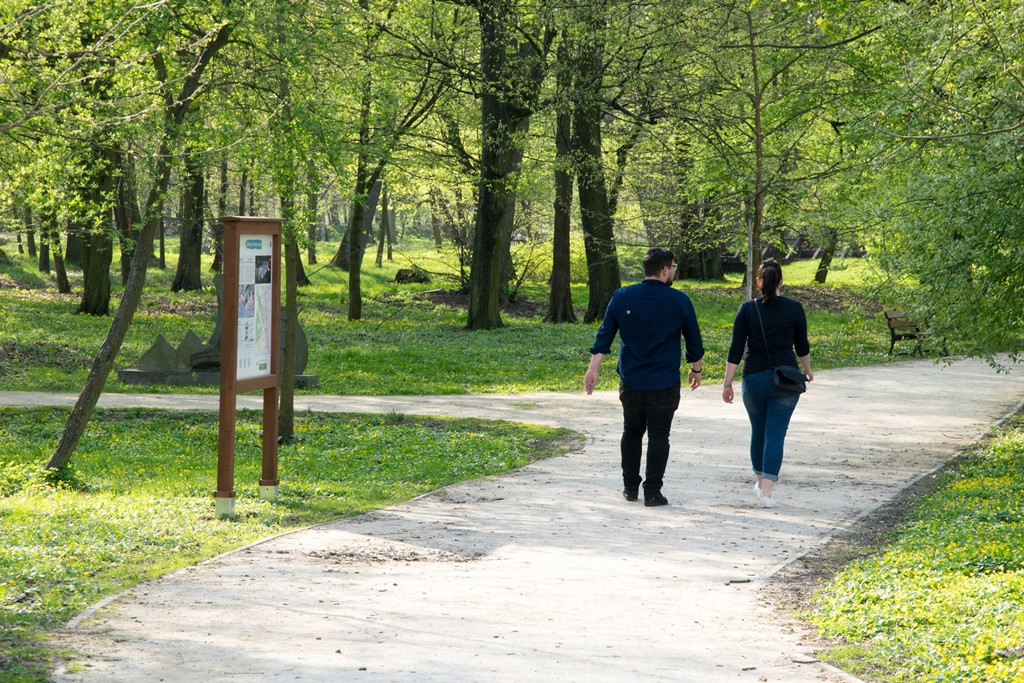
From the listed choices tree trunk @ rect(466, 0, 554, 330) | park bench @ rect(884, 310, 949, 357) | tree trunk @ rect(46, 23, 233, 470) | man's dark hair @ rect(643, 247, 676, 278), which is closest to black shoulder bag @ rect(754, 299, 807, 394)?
man's dark hair @ rect(643, 247, 676, 278)

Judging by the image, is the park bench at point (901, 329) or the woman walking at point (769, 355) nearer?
the woman walking at point (769, 355)

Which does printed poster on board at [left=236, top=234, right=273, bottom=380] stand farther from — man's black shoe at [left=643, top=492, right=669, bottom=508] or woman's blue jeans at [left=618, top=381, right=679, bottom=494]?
man's black shoe at [left=643, top=492, right=669, bottom=508]

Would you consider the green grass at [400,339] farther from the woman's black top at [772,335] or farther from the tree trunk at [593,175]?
the woman's black top at [772,335]

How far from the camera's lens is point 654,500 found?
8977 mm

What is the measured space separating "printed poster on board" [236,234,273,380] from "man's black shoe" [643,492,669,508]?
3.30 metres

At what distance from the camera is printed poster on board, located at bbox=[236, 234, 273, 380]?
8.76 metres

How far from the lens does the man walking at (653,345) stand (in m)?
8.80

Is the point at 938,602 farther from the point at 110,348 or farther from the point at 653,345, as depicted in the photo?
the point at 110,348

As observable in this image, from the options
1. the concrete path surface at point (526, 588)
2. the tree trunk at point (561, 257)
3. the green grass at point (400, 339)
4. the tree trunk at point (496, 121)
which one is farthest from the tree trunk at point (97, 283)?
the concrete path surface at point (526, 588)

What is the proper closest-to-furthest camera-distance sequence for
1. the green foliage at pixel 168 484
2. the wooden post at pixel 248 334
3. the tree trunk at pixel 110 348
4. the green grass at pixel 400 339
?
the green foliage at pixel 168 484
the wooden post at pixel 248 334
the tree trunk at pixel 110 348
the green grass at pixel 400 339

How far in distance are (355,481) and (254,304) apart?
2.41m

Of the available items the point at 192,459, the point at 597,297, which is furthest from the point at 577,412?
the point at 597,297

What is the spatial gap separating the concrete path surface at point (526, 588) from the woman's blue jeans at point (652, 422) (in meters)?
0.32

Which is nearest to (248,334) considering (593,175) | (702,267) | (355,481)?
(355,481)
